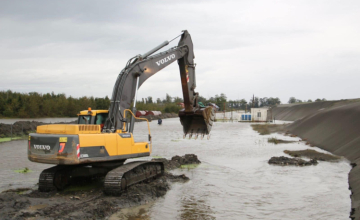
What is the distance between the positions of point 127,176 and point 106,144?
1.05 meters

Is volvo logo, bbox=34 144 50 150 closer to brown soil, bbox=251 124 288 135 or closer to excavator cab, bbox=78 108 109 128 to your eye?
excavator cab, bbox=78 108 109 128

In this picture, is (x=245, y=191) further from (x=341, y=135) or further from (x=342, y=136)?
(x=341, y=135)

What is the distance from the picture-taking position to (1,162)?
15602 millimetres

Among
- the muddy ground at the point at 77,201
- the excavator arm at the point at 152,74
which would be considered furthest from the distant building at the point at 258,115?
the muddy ground at the point at 77,201

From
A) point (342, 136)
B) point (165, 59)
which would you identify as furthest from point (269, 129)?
point (165, 59)

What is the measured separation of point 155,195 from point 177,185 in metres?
Answer: 1.80

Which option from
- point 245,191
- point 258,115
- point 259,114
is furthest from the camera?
point 258,115

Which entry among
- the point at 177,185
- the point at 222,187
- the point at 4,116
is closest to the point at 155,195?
the point at 177,185

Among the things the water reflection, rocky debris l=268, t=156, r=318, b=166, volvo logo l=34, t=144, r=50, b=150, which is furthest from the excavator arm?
rocky debris l=268, t=156, r=318, b=166

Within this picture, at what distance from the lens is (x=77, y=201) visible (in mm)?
8328

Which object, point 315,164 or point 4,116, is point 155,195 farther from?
point 4,116

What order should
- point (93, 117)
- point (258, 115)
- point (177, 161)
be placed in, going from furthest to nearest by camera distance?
point (258, 115) < point (177, 161) < point (93, 117)

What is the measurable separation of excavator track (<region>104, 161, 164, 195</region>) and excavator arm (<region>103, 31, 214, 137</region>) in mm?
1144

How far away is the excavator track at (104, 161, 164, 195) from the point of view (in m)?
8.62
